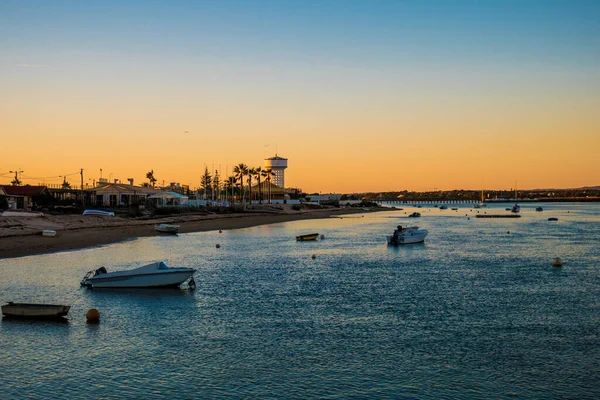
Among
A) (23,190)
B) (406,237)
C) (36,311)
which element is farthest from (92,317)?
(23,190)

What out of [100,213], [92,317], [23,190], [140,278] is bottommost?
[92,317]

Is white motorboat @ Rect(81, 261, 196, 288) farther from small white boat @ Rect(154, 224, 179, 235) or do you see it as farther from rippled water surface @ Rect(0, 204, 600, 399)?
small white boat @ Rect(154, 224, 179, 235)

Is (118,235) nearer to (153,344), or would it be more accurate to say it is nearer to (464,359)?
(153,344)

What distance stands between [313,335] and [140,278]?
613 inches

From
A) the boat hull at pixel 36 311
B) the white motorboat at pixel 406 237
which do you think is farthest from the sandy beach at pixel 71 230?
the white motorboat at pixel 406 237

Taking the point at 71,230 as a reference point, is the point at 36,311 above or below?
below

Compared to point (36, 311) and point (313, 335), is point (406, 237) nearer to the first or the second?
point (313, 335)

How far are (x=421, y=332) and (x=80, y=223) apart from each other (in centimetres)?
6418

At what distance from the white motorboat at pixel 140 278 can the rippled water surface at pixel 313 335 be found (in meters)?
0.65

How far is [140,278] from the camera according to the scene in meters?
36.0

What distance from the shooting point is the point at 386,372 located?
19750 mm

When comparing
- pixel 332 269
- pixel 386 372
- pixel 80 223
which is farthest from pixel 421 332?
pixel 80 223

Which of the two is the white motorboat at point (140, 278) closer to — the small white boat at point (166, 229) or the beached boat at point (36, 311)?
the beached boat at point (36, 311)

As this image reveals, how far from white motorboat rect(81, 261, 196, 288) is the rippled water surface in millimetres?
647
